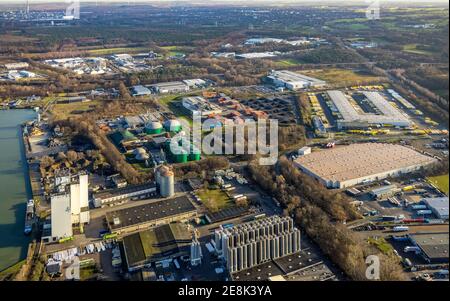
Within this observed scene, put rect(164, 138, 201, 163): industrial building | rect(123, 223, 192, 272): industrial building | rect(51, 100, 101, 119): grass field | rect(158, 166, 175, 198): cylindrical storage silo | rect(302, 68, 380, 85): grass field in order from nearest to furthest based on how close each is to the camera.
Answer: rect(123, 223, 192, 272): industrial building → rect(158, 166, 175, 198): cylindrical storage silo → rect(164, 138, 201, 163): industrial building → rect(51, 100, 101, 119): grass field → rect(302, 68, 380, 85): grass field

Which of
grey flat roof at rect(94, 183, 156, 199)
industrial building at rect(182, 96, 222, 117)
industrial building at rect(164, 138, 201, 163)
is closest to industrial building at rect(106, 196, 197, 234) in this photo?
grey flat roof at rect(94, 183, 156, 199)

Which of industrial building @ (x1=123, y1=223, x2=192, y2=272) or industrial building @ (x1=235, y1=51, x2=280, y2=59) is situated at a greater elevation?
industrial building @ (x1=235, y1=51, x2=280, y2=59)

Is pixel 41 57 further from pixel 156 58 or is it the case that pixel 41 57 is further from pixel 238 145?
pixel 238 145

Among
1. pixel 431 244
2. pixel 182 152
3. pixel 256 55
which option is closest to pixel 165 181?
pixel 182 152

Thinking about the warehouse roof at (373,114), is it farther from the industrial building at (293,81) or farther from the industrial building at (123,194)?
the industrial building at (123,194)

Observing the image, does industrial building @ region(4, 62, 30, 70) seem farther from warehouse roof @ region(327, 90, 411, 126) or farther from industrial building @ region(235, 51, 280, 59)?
warehouse roof @ region(327, 90, 411, 126)

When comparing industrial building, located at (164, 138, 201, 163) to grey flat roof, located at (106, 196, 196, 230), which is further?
industrial building, located at (164, 138, 201, 163)
